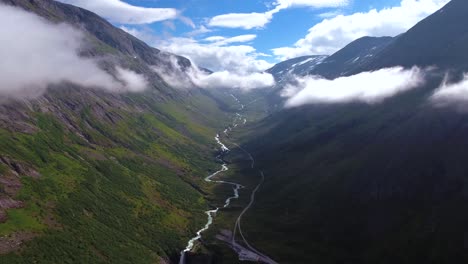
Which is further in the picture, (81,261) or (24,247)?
(81,261)

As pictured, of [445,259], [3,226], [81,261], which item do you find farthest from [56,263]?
[445,259]

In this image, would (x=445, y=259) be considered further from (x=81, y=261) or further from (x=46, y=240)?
(x=46, y=240)

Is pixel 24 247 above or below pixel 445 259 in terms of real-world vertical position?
below

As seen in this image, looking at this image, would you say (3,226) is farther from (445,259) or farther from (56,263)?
(445,259)

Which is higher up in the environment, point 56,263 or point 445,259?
point 445,259

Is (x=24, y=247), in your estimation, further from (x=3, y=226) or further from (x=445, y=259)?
(x=445, y=259)

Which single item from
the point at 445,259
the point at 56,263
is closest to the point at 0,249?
the point at 56,263

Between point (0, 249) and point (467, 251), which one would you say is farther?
point (467, 251)
